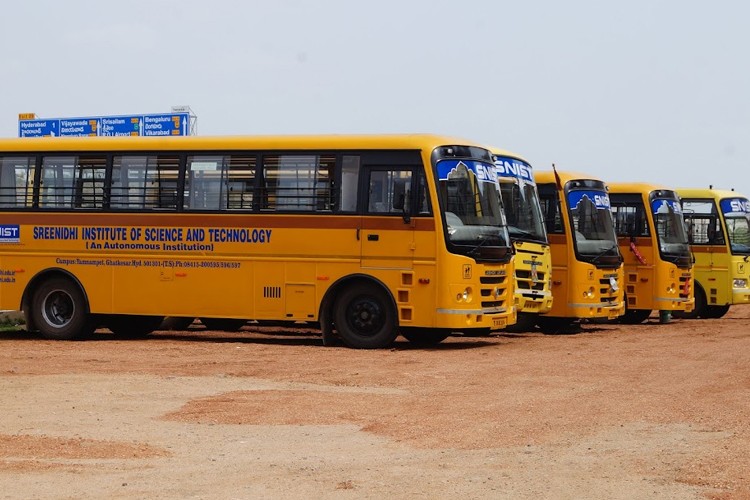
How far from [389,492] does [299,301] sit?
39.7ft

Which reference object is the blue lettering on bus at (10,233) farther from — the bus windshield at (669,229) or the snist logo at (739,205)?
the snist logo at (739,205)

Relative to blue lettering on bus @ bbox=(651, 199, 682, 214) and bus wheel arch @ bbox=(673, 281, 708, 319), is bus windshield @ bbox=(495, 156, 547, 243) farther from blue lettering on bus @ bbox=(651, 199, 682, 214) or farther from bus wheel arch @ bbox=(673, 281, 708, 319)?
bus wheel arch @ bbox=(673, 281, 708, 319)

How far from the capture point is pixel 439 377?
15.8 m

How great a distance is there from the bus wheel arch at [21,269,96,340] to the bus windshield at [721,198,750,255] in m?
15.7

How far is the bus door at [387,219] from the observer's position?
1959cm

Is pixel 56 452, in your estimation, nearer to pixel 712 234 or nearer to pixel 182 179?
pixel 182 179

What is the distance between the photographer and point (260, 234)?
20688 millimetres

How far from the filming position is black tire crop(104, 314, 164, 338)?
23.2 metres

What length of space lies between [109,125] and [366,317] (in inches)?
1110

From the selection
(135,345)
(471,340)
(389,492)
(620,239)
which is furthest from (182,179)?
(389,492)

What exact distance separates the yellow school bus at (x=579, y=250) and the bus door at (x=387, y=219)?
601 centimetres

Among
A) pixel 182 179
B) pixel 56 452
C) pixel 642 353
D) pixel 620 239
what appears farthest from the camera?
pixel 620 239

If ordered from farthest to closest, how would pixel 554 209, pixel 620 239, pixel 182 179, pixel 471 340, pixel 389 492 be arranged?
pixel 620 239
pixel 554 209
pixel 471 340
pixel 182 179
pixel 389 492

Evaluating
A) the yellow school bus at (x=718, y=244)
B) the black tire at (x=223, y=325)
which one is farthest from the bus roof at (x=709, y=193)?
the black tire at (x=223, y=325)
